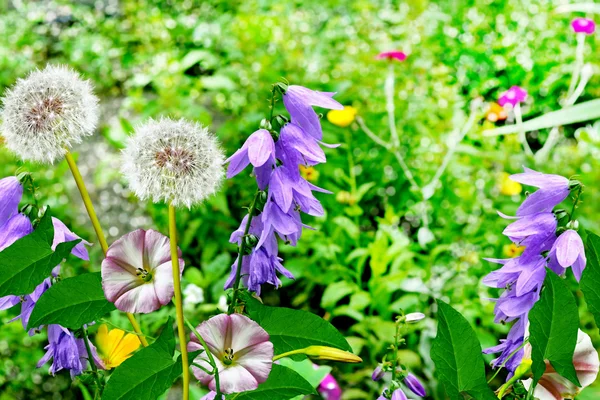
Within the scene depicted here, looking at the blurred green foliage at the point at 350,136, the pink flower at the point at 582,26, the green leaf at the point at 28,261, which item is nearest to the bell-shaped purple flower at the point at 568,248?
the green leaf at the point at 28,261

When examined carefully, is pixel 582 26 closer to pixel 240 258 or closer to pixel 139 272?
pixel 240 258

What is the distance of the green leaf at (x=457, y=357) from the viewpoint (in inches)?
25.2

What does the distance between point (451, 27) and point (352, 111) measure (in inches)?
72.8

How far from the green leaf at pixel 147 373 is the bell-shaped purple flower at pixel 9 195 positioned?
0.25m

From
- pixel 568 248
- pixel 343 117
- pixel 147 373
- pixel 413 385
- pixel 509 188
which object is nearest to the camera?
pixel 147 373

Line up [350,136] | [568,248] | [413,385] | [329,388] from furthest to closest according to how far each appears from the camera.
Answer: [350,136], [329,388], [413,385], [568,248]

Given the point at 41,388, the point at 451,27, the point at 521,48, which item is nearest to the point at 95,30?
the point at 451,27

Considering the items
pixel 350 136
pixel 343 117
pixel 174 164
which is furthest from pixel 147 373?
pixel 350 136

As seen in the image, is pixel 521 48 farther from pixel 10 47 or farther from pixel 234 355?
pixel 234 355

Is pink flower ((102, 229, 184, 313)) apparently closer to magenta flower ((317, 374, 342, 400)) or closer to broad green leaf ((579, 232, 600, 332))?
broad green leaf ((579, 232, 600, 332))

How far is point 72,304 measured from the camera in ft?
2.16

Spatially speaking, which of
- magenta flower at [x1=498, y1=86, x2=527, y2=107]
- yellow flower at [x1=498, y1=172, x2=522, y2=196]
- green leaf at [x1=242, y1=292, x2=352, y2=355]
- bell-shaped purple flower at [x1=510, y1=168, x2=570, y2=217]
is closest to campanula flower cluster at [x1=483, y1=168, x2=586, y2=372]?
bell-shaped purple flower at [x1=510, y1=168, x2=570, y2=217]

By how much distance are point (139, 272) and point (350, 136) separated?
2.30m

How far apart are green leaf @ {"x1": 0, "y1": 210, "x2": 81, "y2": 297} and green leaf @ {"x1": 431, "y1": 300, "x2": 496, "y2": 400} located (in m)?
0.36
